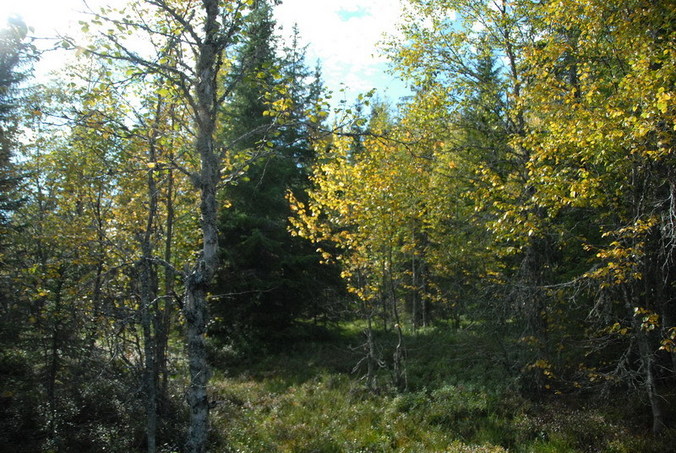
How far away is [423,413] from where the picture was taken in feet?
32.1

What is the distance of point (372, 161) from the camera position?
36.0 ft

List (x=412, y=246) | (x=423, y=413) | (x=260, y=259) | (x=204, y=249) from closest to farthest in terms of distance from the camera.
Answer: (x=204, y=249) < (x=423, y=413) < (x=412, y=246) < (x=260, y=259)

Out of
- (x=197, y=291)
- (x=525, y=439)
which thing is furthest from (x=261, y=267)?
(x=197, y=291)

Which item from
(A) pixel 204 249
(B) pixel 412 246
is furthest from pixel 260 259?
(A) pixel 204 249

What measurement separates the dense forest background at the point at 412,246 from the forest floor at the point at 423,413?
61 millimetres

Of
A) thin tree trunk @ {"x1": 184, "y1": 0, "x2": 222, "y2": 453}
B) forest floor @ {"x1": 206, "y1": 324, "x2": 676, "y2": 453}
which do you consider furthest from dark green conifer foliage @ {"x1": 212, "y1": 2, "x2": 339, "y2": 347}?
thin tree trunk @ {"x1": 184, "y1": 0, "x2": 222, "y2": 453}

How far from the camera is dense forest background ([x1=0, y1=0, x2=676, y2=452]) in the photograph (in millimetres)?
6523

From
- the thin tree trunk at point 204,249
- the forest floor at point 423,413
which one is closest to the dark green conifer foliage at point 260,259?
the forest floor at point 423,413

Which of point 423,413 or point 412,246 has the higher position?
point 412,246

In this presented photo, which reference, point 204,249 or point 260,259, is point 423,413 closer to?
point 204,249

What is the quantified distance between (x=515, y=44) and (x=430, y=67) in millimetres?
2026

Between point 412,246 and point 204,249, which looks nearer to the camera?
point 204,249

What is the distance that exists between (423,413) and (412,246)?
378 centimetres

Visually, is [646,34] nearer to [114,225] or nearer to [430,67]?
[430,67]
